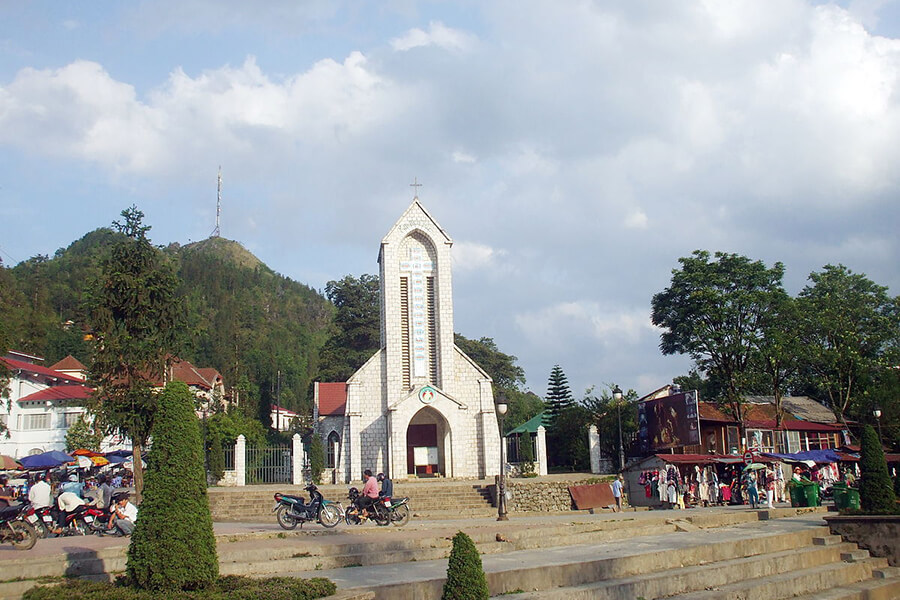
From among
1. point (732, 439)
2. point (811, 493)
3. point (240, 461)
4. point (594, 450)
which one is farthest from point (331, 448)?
point (811, 493)

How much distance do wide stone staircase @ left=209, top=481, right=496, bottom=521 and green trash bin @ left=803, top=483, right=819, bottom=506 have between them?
9.76 metres

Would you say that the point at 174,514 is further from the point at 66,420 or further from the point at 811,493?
the point at 66,420

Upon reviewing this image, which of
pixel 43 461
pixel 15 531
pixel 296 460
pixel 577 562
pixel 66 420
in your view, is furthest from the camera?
pixel 66 420

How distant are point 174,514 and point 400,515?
11770 millimetres

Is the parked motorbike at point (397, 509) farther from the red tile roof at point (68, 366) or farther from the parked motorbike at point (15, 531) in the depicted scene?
the red tile roof at point (68, 366)

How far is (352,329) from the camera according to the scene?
226 feet

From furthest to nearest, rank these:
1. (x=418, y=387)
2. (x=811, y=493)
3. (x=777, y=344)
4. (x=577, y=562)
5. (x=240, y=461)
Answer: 1. (x=777, y=344)
2. (x=418, y=387)
3. (x=240, y=461)
4. (x=811, y=493)
5. (x=577, y=562)

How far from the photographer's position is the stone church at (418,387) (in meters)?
32.3

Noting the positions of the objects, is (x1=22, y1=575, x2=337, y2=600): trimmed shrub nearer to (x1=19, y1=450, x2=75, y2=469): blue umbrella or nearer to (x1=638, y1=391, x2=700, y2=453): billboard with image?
(x1=19, y1=450, x2=75, y2=469): blue umbrella

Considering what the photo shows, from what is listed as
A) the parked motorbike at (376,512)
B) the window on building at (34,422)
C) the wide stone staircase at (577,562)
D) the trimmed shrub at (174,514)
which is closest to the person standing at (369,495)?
the parked motorbike at (376,512)

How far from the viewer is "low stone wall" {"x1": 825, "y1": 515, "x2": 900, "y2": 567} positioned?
1631 cm

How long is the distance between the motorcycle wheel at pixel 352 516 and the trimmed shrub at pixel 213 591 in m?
9.90

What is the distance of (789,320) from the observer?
35469 mm

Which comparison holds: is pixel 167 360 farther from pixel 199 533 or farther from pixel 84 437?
pixel 84 437
